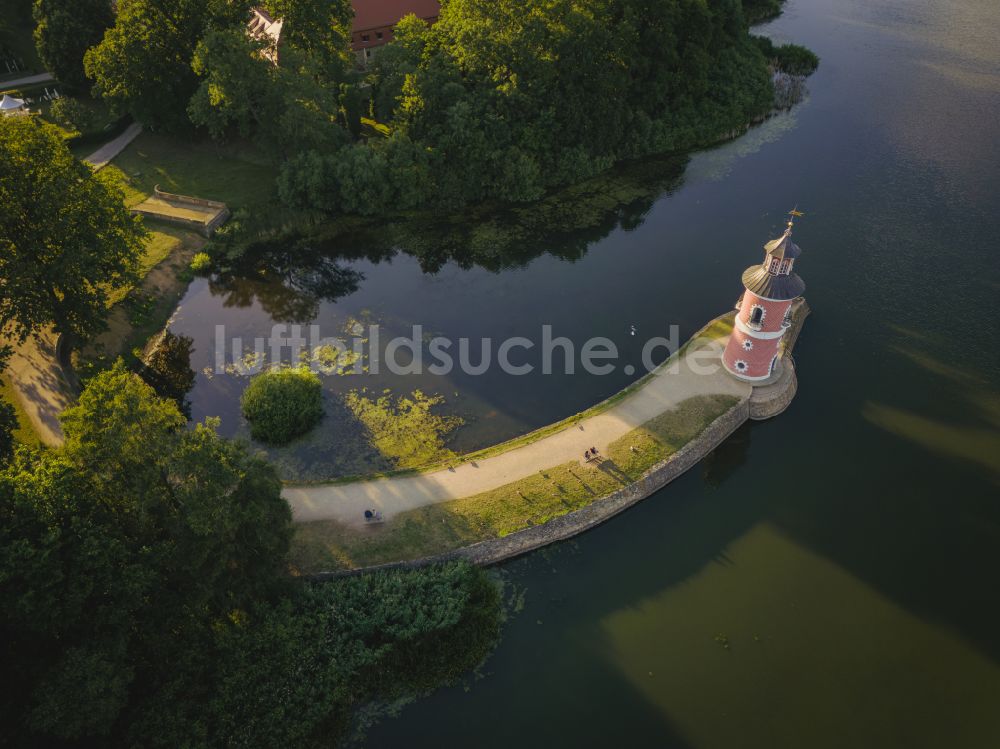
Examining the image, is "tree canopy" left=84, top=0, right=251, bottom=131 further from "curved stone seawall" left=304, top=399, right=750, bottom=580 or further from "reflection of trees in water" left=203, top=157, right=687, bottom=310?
"curved stone seawall" left=304, top=399, right=750, bottom=580

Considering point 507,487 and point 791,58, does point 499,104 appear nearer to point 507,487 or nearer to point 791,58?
point 507,487

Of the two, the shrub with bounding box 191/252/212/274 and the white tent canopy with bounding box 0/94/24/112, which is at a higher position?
the white tent canopy with bounding box 0/94/24/112

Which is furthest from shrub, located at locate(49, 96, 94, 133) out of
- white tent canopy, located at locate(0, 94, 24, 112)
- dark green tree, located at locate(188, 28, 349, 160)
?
dark green tree, located at locate(188, 28, 349, 160)

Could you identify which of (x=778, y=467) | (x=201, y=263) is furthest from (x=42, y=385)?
(x=778, y=467)

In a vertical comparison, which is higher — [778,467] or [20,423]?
[20,423]

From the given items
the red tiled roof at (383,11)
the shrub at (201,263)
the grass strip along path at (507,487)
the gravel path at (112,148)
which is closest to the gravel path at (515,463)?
the grass strip along path at (507,487)

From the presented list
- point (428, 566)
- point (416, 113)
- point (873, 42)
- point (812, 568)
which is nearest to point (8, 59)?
point (416, 113)
